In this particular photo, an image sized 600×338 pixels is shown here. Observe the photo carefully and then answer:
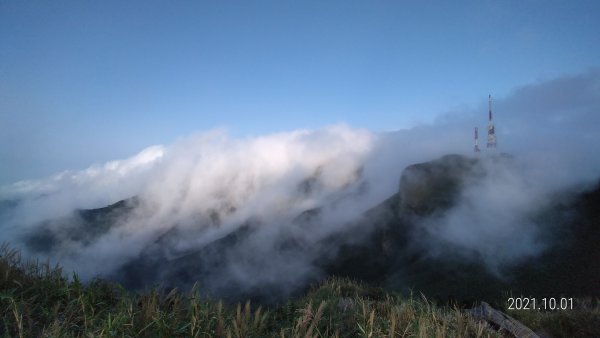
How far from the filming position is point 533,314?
15.0 m

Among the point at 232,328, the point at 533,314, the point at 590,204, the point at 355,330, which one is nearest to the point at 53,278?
the point at 232,328

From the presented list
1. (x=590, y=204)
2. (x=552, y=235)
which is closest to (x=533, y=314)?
Result: (x=552, y=235)

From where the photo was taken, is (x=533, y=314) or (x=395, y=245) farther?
(x=395, y=245)

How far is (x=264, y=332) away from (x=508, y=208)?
198633 millimetres

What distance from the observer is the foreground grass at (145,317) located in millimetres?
5469

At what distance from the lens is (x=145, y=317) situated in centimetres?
590

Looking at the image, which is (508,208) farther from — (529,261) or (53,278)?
(53,278)

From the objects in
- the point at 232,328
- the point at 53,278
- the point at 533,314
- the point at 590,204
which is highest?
the point at 53,278

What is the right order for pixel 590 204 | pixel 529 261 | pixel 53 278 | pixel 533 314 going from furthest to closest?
pixel 590 204 < pixel 529 261 < pixel 533 314 < pixel 53 278

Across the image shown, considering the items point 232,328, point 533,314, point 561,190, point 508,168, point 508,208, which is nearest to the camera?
point 232,328

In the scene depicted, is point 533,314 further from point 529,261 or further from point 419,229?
point 419,229

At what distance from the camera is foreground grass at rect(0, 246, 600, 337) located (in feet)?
17.9

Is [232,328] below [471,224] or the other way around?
the other way around

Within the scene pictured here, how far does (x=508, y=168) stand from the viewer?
656 feet
